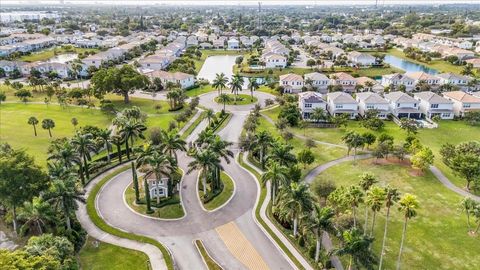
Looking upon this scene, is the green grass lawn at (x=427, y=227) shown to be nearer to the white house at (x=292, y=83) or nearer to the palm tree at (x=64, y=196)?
the palm tree at (x=64, y=196)

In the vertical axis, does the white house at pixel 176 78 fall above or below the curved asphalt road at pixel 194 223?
above

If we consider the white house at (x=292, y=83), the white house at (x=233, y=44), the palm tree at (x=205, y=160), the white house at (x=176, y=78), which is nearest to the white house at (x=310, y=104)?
the white house at (x=292, y=83)

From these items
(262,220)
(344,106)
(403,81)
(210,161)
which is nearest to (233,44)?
(403,81)

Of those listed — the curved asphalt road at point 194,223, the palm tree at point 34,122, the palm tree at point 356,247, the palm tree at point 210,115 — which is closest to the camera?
the palm tree at point 356,247

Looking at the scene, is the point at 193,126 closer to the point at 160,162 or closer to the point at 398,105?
the point at 160,162

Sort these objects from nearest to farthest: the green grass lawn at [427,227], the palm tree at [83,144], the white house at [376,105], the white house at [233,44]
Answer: the green grass lawn at [427,227], the palm tree at [83,144], the white house at [376,105], the white house at [233,44]

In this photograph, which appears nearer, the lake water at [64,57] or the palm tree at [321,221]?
the palm tree at [321,221]

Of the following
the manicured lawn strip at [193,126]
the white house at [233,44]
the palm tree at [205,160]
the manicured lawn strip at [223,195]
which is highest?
the white house at [233,44]

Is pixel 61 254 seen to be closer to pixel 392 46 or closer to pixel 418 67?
pixel 418 67
